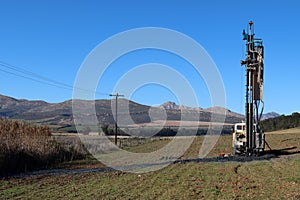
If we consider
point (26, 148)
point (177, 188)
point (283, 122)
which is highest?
point (283, 122)

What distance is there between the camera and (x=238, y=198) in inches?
493

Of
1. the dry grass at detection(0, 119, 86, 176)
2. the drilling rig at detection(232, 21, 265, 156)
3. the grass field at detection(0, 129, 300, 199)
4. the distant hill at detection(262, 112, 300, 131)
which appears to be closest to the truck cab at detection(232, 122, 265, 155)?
the drilling rig at detection(232, 21, 265, 156)

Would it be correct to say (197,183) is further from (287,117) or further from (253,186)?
(287,117)

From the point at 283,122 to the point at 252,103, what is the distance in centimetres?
5703

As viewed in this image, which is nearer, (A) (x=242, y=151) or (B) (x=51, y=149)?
(B) (x=51, y=149)

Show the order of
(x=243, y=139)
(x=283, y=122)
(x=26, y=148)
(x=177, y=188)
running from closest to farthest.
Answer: (x=177, y=188) < (x=26, y=148) < (x=243, y=139) < (x=283, y=122)

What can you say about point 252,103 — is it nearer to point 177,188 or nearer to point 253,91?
point 253,91

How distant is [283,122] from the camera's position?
286 feet

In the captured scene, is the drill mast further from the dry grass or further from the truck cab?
the dry grass

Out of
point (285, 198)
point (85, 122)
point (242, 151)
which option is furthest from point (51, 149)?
point (85, 122)

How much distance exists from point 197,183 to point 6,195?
23.2 feet

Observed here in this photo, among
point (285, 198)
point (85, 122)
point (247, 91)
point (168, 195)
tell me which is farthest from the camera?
point (85, 122)

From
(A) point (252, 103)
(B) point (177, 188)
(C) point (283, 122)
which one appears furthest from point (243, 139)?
(C) point (283, 122)

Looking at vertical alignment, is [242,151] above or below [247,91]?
below
